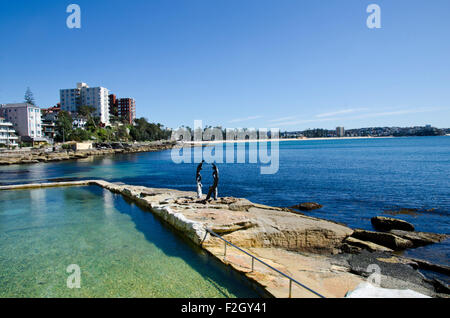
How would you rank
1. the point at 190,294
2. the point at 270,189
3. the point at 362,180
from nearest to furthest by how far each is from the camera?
the point at 190,294, the point at 270,189, the point at 362,180

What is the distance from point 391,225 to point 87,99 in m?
151

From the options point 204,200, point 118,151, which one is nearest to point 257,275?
Answer: point 204,200

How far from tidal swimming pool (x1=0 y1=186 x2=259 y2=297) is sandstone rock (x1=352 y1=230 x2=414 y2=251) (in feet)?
27.9

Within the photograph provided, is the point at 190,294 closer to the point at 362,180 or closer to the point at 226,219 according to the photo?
the point at 226,219

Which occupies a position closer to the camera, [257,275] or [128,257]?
[257,275]

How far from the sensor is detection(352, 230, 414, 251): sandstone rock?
13.2 metres

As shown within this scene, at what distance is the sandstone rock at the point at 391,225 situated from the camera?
632 inches

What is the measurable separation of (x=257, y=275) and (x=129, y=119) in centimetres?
16565

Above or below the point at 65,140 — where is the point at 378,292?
below

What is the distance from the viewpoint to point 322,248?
41.5 ft

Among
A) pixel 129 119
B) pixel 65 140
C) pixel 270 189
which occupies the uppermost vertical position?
pixel 129 119

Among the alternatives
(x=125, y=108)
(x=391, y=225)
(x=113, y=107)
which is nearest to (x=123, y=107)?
(x=125, y=108)

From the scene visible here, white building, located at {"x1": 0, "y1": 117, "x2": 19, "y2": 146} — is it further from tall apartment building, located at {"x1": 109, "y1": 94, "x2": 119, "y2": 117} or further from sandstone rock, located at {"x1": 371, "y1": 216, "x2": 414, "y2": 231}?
sandstone rock, located at {"x1": 371, "y1": 216, "x2": 414, "y2": 231}

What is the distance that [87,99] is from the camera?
13988 centimetres
